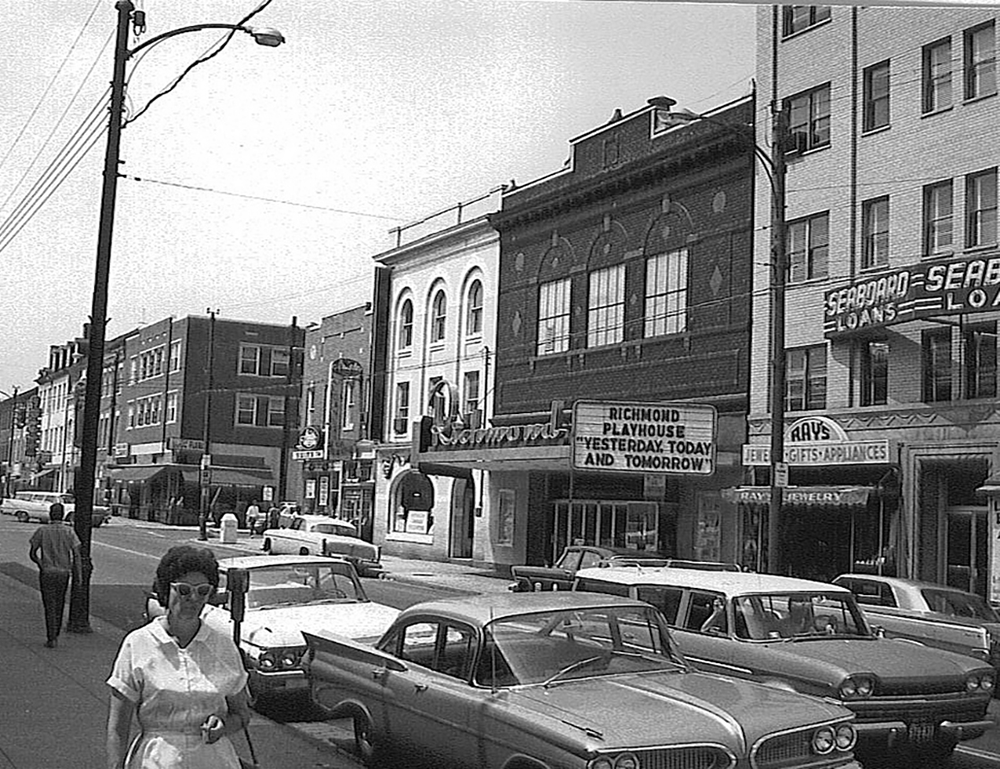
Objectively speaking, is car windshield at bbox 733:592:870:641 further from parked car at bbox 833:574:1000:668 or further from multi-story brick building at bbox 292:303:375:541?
multi-story brick building at bbox 292:303:375:541

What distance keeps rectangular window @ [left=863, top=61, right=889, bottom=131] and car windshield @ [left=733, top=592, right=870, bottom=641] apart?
4292 mm

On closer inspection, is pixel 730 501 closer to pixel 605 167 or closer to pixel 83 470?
pixel 605 167

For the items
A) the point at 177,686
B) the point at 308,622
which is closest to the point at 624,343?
the point at 308,622

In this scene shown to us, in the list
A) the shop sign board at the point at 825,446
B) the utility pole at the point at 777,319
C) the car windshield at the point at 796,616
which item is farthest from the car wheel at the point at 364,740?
the shop sign board at the point at 825,446

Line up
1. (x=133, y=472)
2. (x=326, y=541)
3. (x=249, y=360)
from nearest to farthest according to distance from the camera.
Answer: (x=249, y=360) → (x=326, y=541) → (x=133, y=472)

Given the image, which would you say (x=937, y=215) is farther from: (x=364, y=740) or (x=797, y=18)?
(x=364, y=740)

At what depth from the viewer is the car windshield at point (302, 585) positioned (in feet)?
24.5

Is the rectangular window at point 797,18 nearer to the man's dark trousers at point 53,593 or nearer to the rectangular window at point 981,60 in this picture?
the rectangular window at point 981,60

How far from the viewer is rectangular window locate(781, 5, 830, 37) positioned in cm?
934

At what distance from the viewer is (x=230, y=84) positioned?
7.92m

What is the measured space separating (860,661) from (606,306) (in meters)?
3.51

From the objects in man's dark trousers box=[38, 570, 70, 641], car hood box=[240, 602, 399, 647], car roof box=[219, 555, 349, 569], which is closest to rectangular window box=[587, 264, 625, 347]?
car roof box=[219, 555, 349, 569]

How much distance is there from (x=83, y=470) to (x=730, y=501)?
4.54 metres

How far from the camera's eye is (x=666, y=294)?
31.2ft
